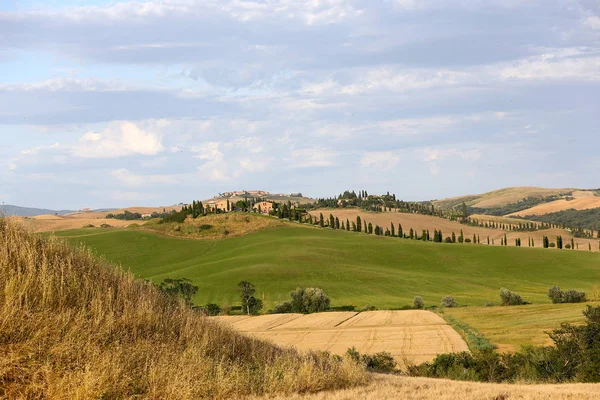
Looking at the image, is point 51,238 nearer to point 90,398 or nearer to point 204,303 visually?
point 90,398

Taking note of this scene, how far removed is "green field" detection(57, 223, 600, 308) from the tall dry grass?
72190 mm

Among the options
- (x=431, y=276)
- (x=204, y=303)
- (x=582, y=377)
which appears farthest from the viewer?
(x=431, y=276)

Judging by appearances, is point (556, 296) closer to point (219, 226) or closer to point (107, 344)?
point (107, 344)

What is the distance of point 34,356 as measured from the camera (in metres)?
9.98

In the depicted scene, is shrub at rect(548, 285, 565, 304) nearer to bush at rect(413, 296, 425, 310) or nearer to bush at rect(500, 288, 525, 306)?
bush at rect(500, 288, 525, 306)

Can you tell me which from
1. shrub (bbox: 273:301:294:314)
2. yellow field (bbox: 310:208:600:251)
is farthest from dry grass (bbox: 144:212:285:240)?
shrub (bbox: 273:301:294:314)

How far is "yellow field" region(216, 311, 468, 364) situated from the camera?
139 feet

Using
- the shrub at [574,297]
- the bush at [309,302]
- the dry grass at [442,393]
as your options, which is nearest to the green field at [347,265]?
the shrub at [574,297]

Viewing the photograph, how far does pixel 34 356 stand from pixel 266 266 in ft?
348

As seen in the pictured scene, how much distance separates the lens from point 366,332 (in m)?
53.2

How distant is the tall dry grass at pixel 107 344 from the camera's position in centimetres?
990

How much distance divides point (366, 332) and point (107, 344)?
44.0 metres

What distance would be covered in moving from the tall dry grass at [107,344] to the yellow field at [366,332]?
2044 cm

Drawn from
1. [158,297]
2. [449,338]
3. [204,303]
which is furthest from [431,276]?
[158,297]
